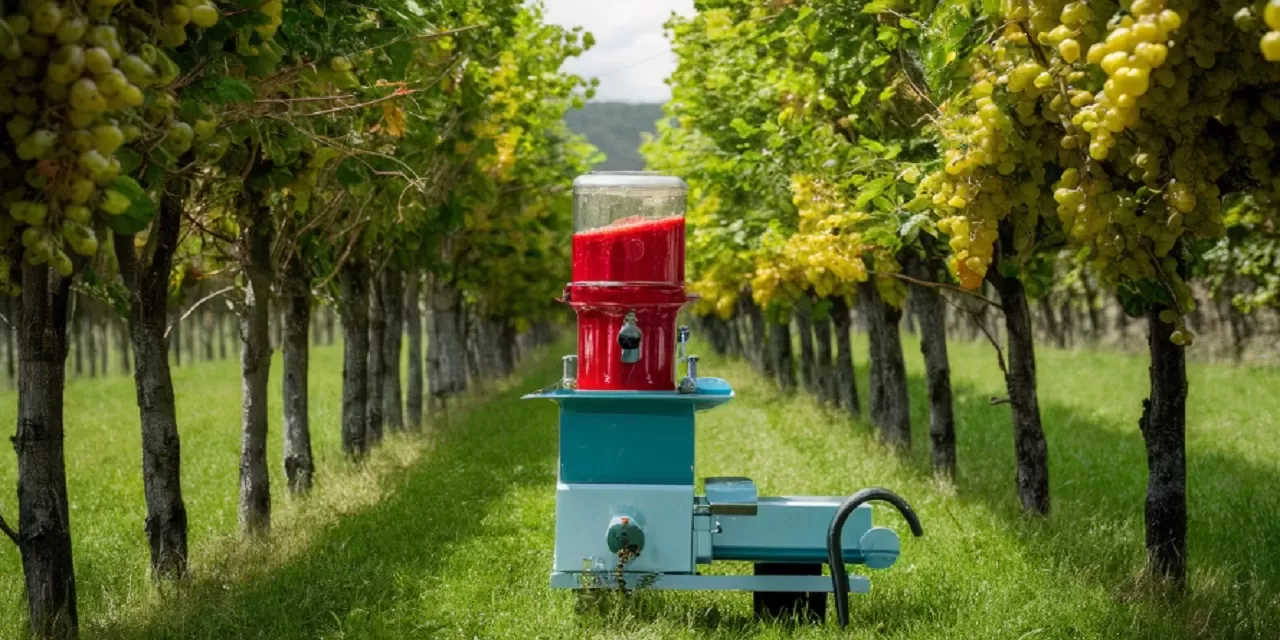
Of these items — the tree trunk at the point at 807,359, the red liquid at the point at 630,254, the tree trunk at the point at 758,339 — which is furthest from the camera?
the tree trunk at the point at 758,339

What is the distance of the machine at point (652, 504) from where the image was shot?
7.93 metres

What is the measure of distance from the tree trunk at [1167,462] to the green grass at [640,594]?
28 centimetres

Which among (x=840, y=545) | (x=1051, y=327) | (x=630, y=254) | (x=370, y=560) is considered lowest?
(x=370, y=560)

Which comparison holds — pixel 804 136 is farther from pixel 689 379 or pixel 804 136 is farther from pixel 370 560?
pixel 689 379

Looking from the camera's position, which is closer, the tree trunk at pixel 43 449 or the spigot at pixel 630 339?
the tree trunk at pixel 43 449

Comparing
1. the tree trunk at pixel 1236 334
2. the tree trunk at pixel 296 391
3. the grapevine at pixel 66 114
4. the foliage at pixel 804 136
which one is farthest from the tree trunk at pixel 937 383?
the tree trunk at pixel 1236 334

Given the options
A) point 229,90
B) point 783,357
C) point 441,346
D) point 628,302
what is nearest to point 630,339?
point 628,302

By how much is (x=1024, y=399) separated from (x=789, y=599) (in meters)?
5.22

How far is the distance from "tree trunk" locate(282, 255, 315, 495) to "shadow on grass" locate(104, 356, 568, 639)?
3.52ft

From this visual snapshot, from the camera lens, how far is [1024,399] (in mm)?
12531

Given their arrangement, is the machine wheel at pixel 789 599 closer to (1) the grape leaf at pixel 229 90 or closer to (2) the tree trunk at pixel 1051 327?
(1) the grape leaf at pixel 229 90

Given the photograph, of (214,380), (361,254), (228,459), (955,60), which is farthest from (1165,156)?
(214,380)

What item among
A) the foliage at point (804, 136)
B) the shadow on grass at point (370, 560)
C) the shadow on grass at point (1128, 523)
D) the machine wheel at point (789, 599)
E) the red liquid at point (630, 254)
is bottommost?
the shadow on grass at point (1128, 523)

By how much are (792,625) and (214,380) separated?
4157cm
